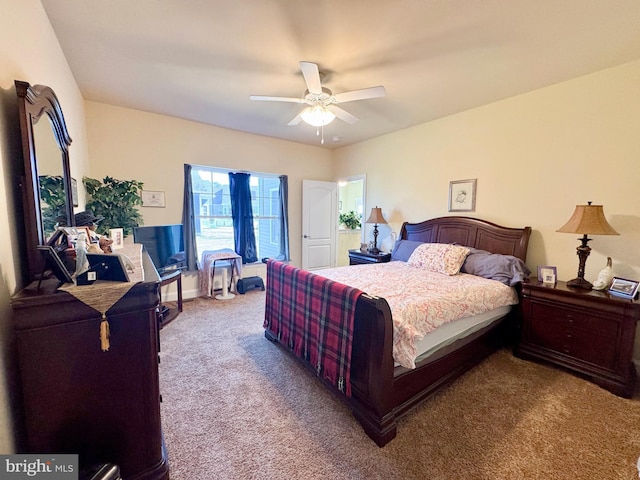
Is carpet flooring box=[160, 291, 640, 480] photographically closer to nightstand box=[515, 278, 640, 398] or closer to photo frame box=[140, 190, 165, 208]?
nightstand box=[515, 278, 640, 398]

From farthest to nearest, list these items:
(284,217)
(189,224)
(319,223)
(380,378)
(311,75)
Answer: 1. (319,223)
2. (284,217)
3. (189,224)
4. (311,75)
5. (380,378)

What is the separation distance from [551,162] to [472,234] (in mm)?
1057

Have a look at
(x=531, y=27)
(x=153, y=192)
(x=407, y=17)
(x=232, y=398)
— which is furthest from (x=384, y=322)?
(x=153, y=192)

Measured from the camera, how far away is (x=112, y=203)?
2818 mm

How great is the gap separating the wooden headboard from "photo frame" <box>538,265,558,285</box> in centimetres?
28

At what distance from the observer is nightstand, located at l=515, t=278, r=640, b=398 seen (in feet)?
6.66

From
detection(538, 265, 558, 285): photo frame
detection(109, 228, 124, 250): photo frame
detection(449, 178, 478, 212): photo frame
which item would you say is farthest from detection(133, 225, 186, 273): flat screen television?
detection(538, 265, 558, 285): photo frame

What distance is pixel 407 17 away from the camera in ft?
5.87

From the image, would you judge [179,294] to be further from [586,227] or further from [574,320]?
[586,227]

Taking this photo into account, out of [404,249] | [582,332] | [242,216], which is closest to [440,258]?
[404,249]

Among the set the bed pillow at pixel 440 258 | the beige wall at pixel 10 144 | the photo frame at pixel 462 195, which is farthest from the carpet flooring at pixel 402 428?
the photo frame at pixel 462 195

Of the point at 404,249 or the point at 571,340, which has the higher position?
the point at 404,249

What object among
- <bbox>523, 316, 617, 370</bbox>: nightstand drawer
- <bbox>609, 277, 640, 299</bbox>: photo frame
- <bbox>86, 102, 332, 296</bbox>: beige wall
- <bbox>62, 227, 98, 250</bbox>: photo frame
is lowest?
<bbox>523, 316, 617, 370</bbox>: nightstand drawer

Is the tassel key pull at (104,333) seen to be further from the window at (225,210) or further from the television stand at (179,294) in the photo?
the window at (225,210)
